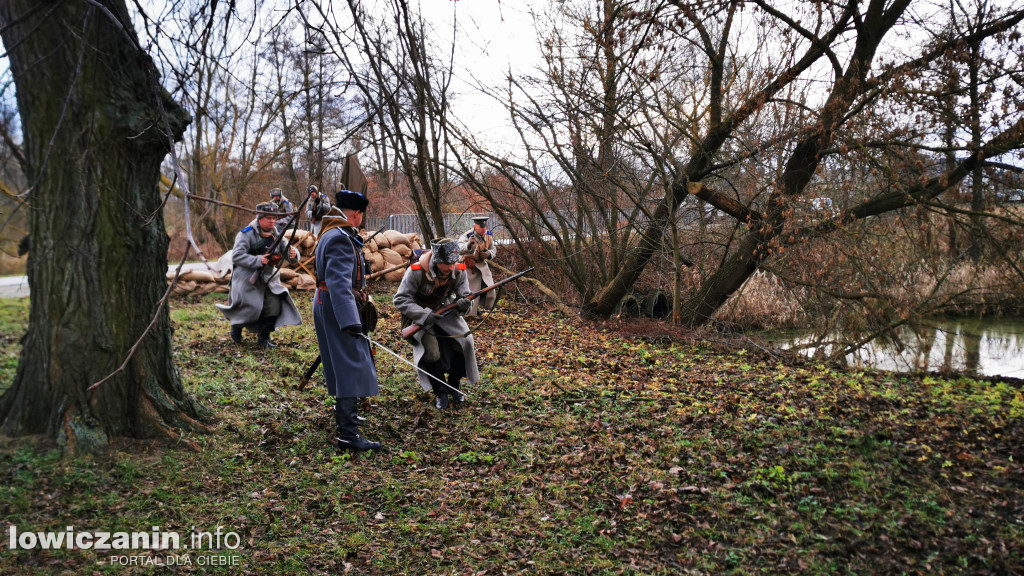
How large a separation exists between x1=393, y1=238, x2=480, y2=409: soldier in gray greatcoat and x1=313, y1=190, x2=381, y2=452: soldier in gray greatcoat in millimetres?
1090

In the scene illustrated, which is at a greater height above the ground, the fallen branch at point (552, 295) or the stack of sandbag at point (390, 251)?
the stack of sandbag at point (390, 251)

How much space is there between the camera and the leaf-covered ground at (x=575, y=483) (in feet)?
12.8

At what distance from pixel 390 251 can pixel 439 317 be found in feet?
37.0

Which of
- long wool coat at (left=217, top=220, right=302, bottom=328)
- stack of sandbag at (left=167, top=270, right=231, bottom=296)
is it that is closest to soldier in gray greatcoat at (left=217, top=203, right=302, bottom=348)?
long wool coat at (left=217, top=220, right=302, bottom=328)

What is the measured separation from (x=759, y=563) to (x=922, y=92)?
671cm

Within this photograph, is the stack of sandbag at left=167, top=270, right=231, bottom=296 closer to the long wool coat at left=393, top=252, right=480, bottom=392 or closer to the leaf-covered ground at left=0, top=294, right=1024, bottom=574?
the leaf-covered ground at left=0, top=294, right=1024, bottom=574

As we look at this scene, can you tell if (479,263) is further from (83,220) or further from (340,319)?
(83,220)

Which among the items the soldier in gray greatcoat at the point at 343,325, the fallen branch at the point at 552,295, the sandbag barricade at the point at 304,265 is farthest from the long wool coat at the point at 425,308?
the fallen branch at the point at 552,295

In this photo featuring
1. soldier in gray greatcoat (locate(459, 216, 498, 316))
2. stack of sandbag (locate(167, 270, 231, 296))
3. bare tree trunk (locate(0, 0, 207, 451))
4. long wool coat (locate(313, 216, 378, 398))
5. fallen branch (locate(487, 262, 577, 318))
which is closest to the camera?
bare tree trunk (locate(0, 0, 207, 451))

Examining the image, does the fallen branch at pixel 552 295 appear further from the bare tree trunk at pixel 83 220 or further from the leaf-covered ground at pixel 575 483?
the bare tree trunk at pixel 83 220

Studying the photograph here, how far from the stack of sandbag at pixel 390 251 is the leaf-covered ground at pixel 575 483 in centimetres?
987

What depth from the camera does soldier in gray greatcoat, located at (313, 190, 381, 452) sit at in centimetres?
548

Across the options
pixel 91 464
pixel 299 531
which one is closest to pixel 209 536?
pixel 299 531

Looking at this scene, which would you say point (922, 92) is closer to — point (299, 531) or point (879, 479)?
point (879, 479)
